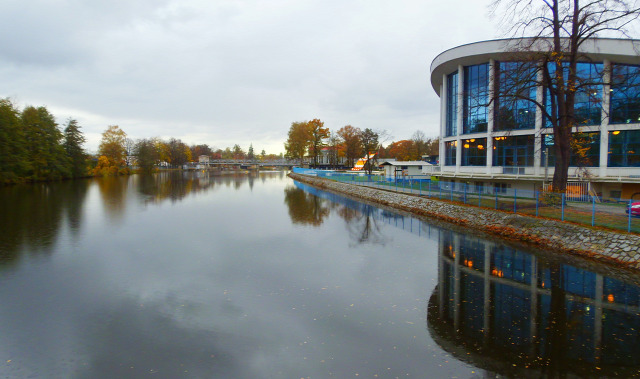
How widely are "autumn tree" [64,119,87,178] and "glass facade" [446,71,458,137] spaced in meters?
66.1

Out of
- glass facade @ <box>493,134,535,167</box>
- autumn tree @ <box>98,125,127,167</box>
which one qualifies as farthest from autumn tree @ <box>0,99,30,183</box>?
glass facade @ <box>493,134,535,167</box>

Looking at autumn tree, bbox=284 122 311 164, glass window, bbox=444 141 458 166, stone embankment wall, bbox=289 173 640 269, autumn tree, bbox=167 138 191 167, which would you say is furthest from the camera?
autumn tree, bbox=167 138 191 167

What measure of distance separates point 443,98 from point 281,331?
34.3 m

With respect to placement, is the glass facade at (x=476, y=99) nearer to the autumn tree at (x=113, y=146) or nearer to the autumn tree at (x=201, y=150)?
the autumn tree at (x=113, y=146)

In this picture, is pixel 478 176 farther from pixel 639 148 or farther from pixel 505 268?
pixel 505 268

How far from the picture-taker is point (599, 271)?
11.5 m

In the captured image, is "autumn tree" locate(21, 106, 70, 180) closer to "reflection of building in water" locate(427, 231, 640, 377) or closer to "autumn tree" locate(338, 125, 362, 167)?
"autumn tree" locate(338, 125, 362, 167)

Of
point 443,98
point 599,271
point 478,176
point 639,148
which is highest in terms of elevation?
point 443,98

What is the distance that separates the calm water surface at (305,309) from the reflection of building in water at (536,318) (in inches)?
1.5

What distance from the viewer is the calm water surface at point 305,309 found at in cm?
610

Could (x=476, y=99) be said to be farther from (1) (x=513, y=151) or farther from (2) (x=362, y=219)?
(2) (x=362, y=219)

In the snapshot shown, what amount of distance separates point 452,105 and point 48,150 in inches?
2406

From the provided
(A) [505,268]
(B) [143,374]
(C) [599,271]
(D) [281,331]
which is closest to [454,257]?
(A) [505,268]

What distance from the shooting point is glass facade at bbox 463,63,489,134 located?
3062cm
